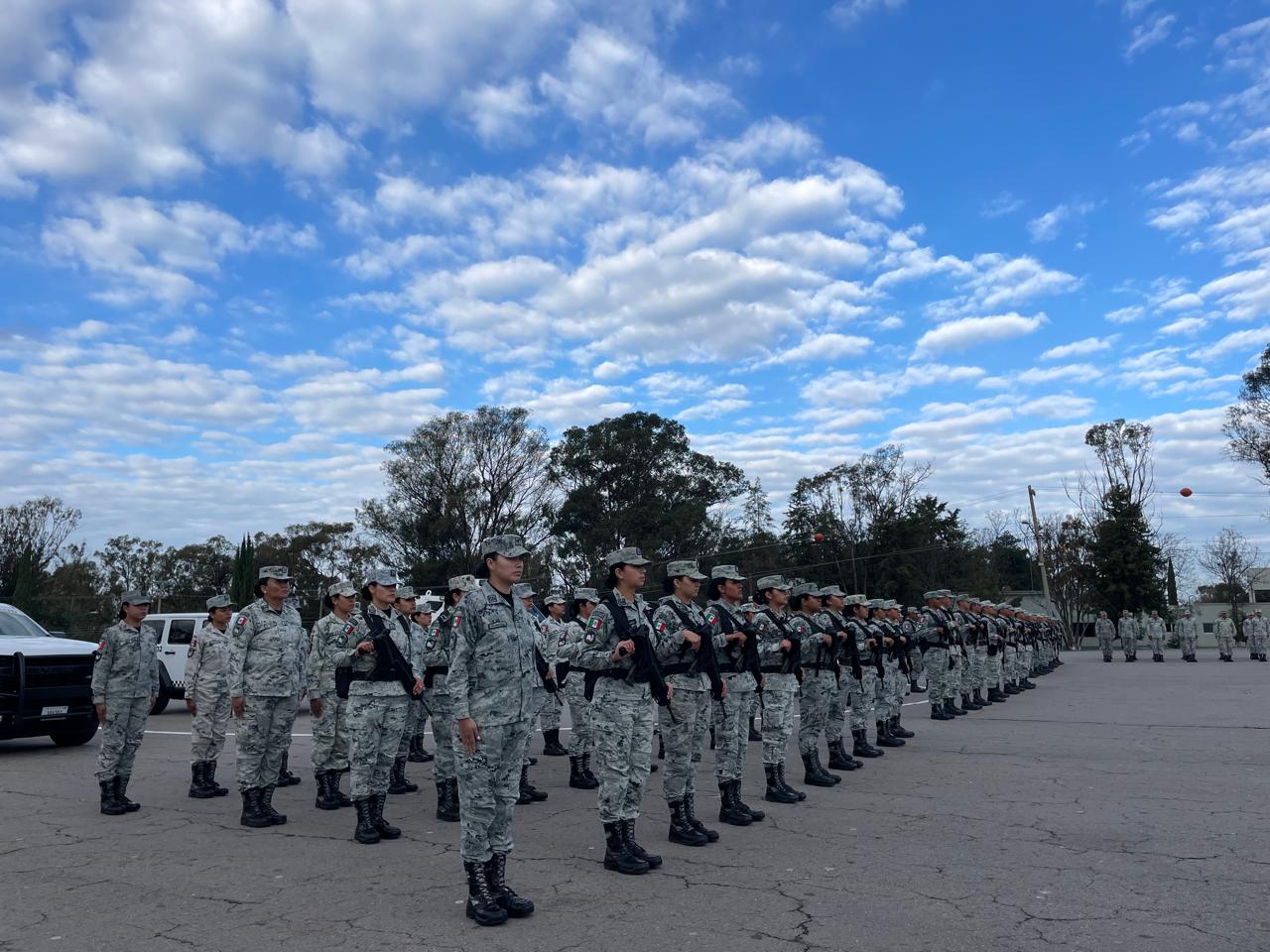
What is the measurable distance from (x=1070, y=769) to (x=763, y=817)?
4371 millimetres

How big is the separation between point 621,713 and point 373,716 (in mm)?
2228

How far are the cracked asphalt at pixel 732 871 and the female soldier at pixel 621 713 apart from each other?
0.30m

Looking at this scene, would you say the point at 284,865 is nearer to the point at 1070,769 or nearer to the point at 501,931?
the point at 501,931

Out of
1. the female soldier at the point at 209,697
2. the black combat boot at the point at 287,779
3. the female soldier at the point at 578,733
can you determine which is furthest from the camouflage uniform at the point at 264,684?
the female soldier at the point at 578,733

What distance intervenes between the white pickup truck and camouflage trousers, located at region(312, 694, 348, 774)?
194 inches

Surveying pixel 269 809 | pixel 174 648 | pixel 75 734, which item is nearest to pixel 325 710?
pixel 269 809

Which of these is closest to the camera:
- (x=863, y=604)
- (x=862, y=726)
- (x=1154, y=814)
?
(x=1154, y=814)

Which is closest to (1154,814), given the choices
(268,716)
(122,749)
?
(268,716)

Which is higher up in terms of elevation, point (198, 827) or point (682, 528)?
point (682, 528)

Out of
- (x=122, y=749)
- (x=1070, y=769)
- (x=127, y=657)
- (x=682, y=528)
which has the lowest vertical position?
(x=1070, y=769)

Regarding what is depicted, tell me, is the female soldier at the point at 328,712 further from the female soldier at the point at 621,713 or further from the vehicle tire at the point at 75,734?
the vehicle tire at the point at 75,734

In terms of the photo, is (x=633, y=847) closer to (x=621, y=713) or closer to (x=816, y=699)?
(x=621, y=713)

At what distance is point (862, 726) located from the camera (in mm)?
11141

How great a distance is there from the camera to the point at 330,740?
26.9 feet
